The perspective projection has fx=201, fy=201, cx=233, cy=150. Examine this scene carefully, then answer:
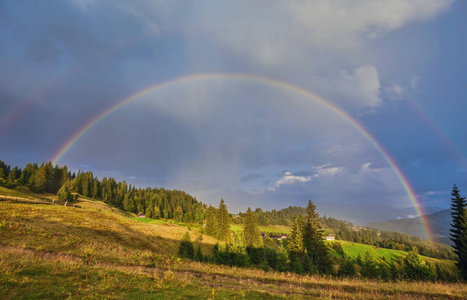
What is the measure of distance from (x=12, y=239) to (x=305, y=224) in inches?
2216

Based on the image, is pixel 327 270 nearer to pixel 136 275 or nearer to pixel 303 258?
pixel 303 258

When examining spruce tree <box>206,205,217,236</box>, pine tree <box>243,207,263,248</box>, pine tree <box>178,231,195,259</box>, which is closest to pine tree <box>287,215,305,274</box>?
pine tree <box>243,207,263,248</box>

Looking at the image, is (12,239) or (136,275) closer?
(136,275)

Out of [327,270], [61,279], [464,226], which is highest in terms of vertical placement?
[464,226]

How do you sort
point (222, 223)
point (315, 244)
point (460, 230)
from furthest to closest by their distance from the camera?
point (222, 223)
point (315, 244)
point (460, 230)

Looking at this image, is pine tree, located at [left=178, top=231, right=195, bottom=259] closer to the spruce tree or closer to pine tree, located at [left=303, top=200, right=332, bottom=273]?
pine tree, located at [left=303, top=200, right=332, bottom=273]

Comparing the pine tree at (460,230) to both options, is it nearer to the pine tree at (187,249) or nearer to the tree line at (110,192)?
the pine tree at (187,249)

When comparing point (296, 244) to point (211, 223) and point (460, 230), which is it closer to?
point (460, 230)

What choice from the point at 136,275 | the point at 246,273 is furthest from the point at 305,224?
the point at 136,275

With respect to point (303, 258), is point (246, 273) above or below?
above

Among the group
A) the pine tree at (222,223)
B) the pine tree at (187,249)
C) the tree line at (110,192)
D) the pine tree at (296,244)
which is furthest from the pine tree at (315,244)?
the tree line at (110,192)

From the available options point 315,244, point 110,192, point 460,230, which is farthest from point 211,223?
point 110,192

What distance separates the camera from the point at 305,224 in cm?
5541

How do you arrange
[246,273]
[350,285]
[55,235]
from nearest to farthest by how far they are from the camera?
→ 1. [350,285]
2. [246,273]
3. [55,235]
